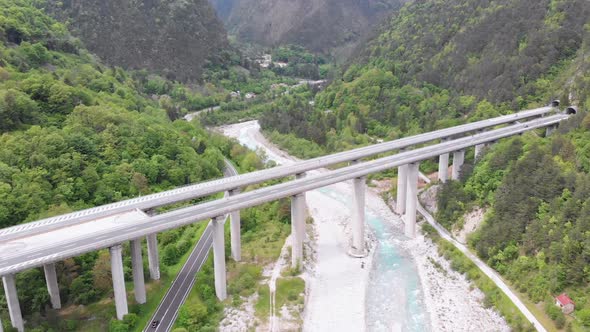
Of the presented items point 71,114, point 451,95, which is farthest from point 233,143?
point 451,95

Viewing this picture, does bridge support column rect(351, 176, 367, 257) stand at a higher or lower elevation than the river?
higher

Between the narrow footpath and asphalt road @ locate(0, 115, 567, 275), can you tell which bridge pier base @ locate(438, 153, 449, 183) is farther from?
the narrow footpath

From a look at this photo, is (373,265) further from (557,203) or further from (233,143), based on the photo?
(233,143)

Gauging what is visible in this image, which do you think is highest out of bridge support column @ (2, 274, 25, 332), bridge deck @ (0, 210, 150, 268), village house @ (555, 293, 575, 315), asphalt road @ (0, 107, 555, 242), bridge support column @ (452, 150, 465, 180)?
asphalt road @ (0, 107, 555, 242)

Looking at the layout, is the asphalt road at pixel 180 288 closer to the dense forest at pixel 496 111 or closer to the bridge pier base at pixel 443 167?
the dense forest at pixel 496 111

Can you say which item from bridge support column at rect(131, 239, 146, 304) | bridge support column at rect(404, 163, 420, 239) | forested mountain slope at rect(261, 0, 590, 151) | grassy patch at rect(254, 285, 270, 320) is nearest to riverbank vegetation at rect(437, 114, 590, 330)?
bridge support column at rect(404, 163, 420, 239)

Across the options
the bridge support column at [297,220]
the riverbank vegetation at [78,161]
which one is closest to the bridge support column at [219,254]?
the riverbank vegetation at [78,161]

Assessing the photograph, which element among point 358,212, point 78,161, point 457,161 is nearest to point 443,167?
point 457,161

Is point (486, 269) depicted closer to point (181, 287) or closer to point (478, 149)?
point (478, 149)
